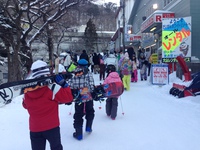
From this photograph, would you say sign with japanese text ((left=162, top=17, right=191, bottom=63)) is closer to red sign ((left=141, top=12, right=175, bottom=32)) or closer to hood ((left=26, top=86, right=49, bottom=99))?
red sign ((left=141, top=12, right=175, bottom=32))

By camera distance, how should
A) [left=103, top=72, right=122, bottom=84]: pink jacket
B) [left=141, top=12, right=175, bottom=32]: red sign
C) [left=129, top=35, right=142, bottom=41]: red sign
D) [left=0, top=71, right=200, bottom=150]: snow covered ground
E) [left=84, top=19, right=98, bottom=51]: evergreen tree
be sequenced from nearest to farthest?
[left=0, top=71, right=200, bottom=150]: snow covered ground < [left=103, top=72, right=122, bottom=84]: pink jacket < [left=141, top=12, right=175, bottom=32]: red sign < [left=129, top=35, right=142, bottom=41]: red sign < [left=84, top=19, right=98, bottom=51]: evergreen tree

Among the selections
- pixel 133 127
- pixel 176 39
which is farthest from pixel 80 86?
pixel 176 39

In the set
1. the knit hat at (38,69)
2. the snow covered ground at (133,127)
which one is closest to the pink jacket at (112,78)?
the snow covered ground at (133,127)

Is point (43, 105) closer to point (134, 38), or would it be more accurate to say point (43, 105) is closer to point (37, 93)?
point (37, 93)

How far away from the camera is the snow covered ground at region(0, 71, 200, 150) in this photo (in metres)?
4.67

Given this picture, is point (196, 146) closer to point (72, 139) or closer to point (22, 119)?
point (72, 139)

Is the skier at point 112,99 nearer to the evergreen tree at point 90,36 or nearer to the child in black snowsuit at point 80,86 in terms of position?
the child in black snowsuit at point 80,86

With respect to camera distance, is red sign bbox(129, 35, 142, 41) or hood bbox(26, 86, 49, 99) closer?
hood bbox(26, 86, 49, 99)

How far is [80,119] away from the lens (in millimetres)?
4934

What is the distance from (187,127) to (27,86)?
4.15m

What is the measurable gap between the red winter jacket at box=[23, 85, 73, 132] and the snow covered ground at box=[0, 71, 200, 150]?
1.46 m

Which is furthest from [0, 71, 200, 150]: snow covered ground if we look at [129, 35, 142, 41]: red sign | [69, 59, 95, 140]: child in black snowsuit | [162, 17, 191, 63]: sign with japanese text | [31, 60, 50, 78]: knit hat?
[129, 35, 142, 41]: red sign

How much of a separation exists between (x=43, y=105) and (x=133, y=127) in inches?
123

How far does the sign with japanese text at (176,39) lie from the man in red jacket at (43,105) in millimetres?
12511
